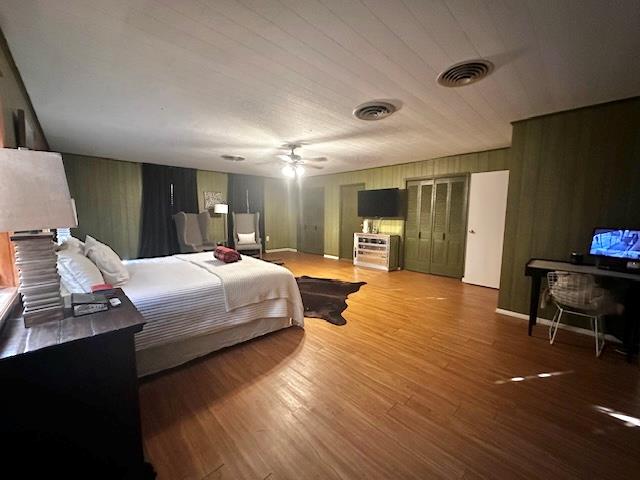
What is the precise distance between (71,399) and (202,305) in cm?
111

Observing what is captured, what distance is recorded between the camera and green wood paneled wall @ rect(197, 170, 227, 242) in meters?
6.43

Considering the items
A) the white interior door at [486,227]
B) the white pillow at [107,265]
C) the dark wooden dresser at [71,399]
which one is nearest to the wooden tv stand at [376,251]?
the white interior door at [486,227]

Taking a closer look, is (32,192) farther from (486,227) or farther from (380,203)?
(380,203)

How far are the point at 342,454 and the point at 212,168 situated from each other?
621 cm

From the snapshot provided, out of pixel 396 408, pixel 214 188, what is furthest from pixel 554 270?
pixel 214 188

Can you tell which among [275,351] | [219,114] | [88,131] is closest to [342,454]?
[275,351]

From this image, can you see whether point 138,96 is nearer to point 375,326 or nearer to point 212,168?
point 375,326

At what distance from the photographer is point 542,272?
2633 mm

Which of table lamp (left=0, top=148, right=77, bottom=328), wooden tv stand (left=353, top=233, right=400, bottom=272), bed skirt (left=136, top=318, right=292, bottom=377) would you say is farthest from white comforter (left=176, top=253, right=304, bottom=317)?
wooden tv stand (left=353, top=233, right=400, bottom=272)

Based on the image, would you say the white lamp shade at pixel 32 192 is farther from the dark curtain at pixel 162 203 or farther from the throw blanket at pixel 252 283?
the dark curtain at pixel 162 203

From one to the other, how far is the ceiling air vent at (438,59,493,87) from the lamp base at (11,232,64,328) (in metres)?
2.68

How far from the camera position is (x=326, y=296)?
3.93m

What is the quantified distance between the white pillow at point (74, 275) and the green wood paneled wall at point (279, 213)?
592 cm

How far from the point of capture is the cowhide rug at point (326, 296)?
128 inches
